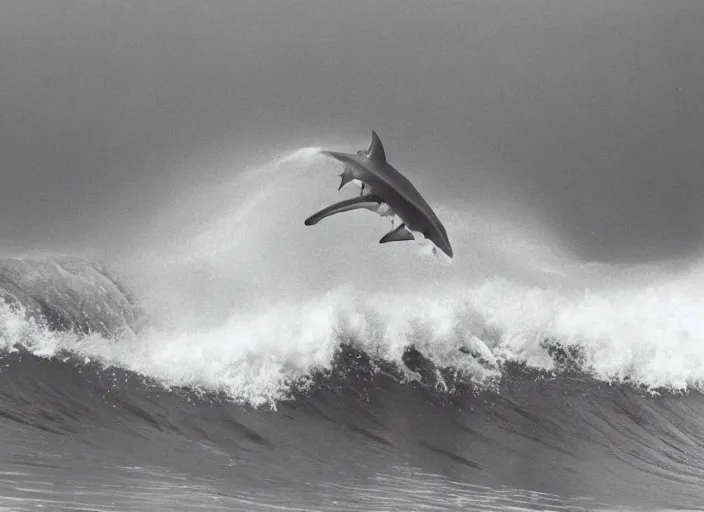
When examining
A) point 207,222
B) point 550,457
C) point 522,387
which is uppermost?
point 207,222

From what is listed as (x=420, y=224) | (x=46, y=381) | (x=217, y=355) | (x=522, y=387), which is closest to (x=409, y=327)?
(x=522, y=387)

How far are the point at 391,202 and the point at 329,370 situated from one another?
13.1 ft

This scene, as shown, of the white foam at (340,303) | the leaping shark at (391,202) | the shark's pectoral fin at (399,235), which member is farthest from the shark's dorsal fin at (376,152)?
the white foam at (340,303)

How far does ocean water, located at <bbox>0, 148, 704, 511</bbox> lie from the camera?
808 cm

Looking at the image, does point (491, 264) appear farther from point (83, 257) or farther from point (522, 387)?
point (83, 257)

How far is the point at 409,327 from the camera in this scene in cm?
1323

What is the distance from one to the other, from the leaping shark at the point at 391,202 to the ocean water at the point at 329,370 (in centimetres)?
127

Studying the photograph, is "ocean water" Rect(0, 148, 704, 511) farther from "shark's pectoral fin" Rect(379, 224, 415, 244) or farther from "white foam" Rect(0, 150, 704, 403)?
"shark's pectoral fin" Rect(379, 224, 415, 244)

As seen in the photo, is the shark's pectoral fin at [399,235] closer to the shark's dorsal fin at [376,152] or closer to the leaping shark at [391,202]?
the leaping shark at [391,202]

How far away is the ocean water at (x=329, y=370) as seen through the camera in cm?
808

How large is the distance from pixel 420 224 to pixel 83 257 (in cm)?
808

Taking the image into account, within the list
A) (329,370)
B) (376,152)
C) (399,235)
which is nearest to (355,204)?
(399,235)

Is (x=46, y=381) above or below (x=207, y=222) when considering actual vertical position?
below

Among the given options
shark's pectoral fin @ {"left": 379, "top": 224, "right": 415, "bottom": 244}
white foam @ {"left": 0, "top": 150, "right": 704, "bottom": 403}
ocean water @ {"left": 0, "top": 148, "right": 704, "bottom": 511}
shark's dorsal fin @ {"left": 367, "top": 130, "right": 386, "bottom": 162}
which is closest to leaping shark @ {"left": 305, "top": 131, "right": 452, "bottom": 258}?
shark's pectoral fin @ {"left": 379, "top": 224, "right": 415, "bottom": 244}
